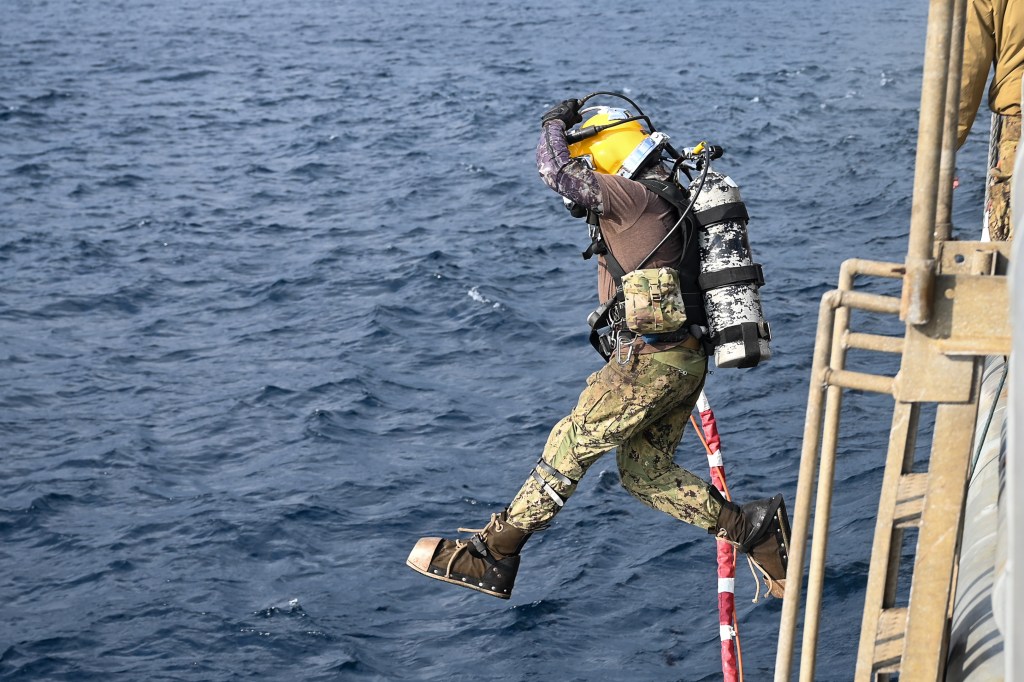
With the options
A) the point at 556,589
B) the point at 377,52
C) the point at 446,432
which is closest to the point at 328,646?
the point at 556,589

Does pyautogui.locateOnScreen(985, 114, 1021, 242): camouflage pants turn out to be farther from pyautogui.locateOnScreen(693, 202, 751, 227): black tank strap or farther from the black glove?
the black glove

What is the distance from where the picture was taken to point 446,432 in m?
16.0

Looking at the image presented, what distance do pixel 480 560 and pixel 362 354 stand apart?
36.4 ft

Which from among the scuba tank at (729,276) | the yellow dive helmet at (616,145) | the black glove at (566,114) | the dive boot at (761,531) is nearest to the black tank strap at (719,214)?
the scuba tank at (729,276)

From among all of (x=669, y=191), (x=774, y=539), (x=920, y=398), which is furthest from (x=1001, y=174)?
(x=920, y=398)

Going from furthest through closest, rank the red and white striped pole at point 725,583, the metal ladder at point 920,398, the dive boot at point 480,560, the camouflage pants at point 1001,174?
1. the camouflage pants at point 1001,174
2. the red and white striped pole at point 725,583
3. the dive boot at point 480,560
4. the metal ladder at point 920,398

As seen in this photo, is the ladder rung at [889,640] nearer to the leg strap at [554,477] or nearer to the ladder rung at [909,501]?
the ladder rung at [909,501]

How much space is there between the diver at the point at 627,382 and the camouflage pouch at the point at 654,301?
1.0 inches

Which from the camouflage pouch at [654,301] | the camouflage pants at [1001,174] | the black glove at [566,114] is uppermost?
the black glove at [566,114]

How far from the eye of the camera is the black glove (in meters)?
7.14

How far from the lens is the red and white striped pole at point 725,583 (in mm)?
7598

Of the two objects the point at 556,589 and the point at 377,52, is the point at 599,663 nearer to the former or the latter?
the point at 556,589

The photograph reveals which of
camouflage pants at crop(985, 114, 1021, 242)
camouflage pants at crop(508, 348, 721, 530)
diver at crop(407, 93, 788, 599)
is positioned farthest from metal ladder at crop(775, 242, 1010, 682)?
camouflage pants at crop(985, 114, 1021, 242)

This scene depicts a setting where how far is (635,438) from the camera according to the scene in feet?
24.0
